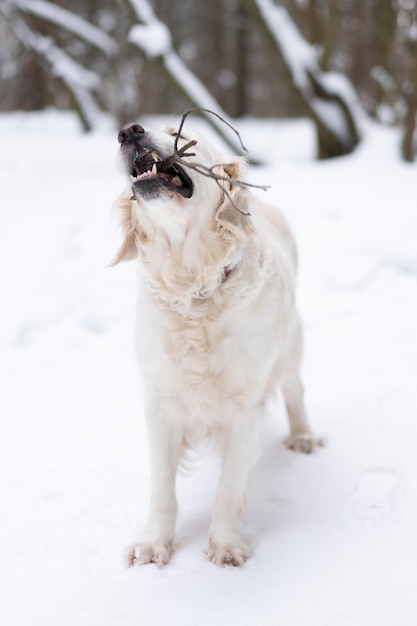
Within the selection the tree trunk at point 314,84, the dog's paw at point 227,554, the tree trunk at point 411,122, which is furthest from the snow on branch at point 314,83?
the dog's paw at point 227,554

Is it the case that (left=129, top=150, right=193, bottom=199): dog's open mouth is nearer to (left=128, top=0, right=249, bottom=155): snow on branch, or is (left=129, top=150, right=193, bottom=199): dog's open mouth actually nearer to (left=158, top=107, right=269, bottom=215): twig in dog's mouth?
(left=158, top=107, right=269, bottom=215): twig in dog's mouth

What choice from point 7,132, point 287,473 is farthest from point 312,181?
point 7,132

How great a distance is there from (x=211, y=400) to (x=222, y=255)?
1.67 feet

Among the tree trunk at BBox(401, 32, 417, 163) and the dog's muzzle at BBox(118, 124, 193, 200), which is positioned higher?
the dog's muzzle at BBox(118, 124, 193, 200)

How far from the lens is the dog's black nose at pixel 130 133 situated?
2029 mm

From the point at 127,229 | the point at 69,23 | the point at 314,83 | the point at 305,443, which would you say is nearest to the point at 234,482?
the point at 305,443

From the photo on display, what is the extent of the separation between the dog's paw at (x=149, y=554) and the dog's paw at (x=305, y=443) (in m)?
1.01

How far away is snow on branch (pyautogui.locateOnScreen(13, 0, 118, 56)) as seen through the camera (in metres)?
7.58

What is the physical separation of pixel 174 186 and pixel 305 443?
60.4 inches

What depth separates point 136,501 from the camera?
A: 271 cm

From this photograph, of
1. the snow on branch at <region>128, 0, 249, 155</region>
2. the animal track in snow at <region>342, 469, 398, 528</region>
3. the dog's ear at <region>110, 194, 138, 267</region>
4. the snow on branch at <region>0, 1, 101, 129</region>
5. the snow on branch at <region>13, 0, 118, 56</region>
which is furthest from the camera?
the snow on branch at <region>0, 1, 101, 129</region>

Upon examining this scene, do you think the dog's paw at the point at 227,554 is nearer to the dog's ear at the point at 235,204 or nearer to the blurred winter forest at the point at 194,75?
the dog's ear at the point at 235,204

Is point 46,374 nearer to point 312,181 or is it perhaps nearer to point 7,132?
point 312,181

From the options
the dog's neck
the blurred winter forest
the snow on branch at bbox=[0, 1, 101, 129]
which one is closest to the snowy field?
the dog's neck
